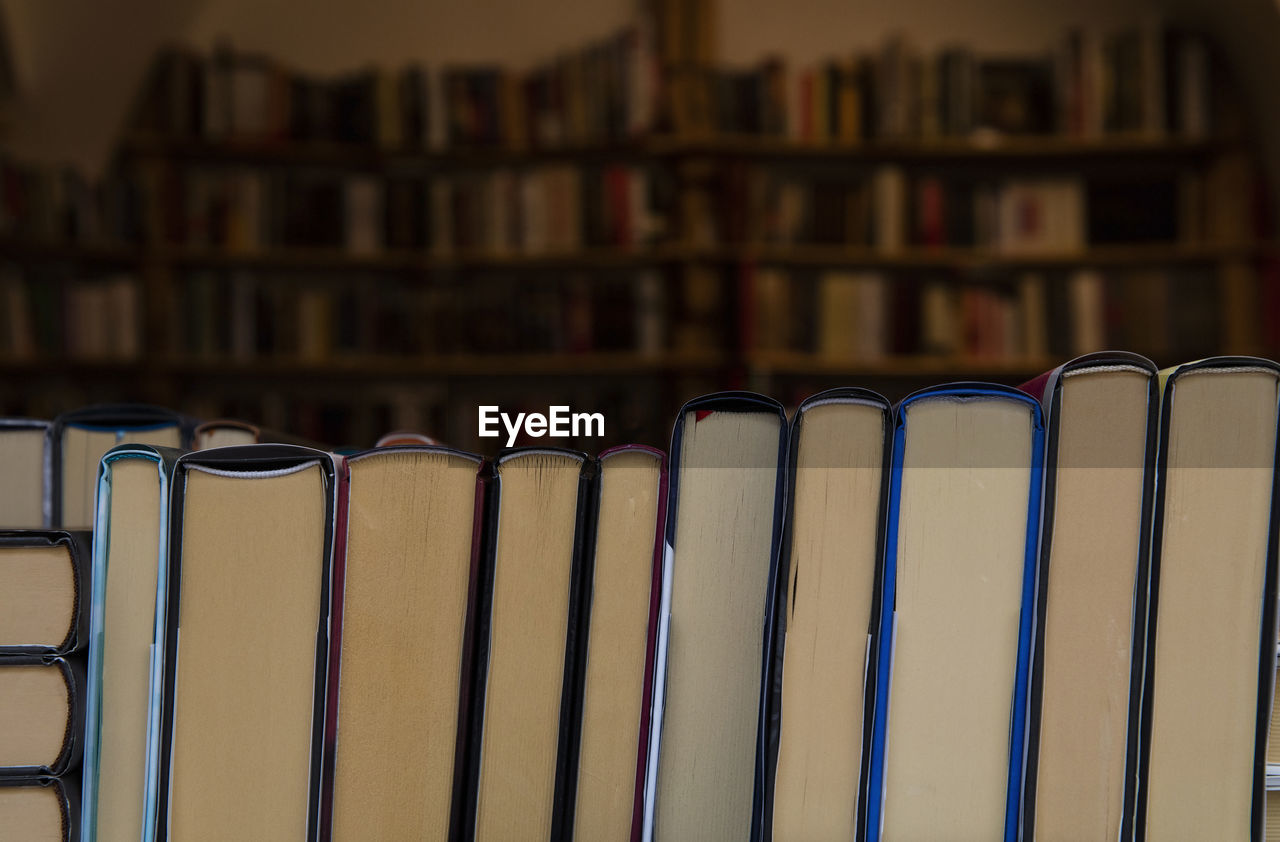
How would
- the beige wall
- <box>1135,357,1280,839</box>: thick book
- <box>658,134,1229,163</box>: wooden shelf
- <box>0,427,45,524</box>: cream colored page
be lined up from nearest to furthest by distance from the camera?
1. <box>1135,357,1280,839</box>: thick book
2. <box>0,427,45,524</box>: cream colored page
3. <box>658,134,1229,163</box>: wooden shelf
4. the beige wall

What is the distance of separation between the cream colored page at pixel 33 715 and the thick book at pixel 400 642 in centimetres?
12

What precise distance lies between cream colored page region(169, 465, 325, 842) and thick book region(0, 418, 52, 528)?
278 millimetres

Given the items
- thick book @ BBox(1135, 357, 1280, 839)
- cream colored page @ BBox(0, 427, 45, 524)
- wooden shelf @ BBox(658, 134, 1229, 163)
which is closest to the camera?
thick book @ BBox(1135, 357, 1280, 839)

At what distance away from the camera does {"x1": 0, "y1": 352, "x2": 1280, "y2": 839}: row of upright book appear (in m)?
0.44

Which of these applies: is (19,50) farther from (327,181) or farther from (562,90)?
(562,90)

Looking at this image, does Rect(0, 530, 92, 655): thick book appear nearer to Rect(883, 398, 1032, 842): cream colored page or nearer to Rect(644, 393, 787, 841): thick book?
Rect(644, 393, 787, 841): thick book

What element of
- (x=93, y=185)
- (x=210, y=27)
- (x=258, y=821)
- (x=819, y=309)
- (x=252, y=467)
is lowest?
(x=258, y=821)

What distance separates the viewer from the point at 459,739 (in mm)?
467

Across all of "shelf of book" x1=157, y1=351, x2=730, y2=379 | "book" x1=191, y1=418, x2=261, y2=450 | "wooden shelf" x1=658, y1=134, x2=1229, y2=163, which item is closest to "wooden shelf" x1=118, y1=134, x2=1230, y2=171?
"wooden shelf" x1=658, y1=134, x2=1229, y2=163

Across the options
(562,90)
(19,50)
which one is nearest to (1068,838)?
(562,90)

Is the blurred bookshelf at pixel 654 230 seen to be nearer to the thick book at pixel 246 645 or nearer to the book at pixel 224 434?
the book at pixel 224 434

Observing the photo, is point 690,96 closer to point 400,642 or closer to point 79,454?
point 79,454

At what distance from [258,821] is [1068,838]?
0.36 m

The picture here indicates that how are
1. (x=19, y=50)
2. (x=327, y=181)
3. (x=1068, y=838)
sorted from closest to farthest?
(x=1068, y=838), (x=19, y=50), (x=327, y=181)
